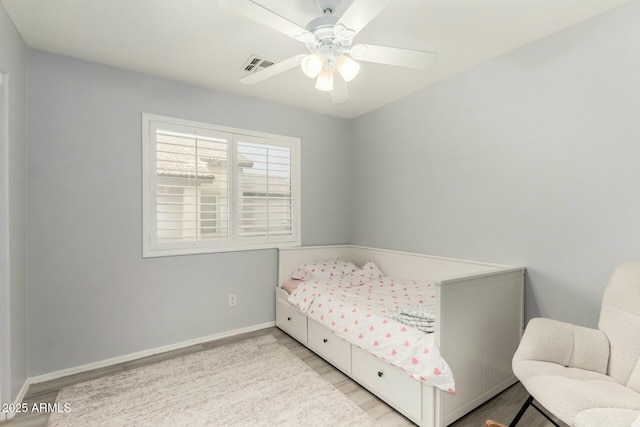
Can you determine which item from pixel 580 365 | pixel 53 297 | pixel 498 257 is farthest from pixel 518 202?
pixel 53 297

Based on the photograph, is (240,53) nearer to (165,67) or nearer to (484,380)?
(165,67)

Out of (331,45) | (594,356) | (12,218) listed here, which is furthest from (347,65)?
(12,218)

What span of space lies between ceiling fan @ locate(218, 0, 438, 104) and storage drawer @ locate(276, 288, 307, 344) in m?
2.04

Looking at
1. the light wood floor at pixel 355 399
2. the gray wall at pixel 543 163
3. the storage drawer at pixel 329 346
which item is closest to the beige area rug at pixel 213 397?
the light wood floor at pixel 355 399

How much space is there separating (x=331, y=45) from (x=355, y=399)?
7.00 feet

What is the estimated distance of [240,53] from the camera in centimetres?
231

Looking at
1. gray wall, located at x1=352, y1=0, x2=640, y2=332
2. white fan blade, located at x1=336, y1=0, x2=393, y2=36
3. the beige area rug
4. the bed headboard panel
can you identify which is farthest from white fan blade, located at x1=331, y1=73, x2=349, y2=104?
the beige area rug

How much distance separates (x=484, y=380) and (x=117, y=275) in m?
2.81

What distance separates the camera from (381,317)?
200cm

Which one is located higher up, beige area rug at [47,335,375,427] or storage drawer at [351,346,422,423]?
storage drawer at [351,346,422,423]

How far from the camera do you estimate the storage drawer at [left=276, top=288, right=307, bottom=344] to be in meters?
2.83

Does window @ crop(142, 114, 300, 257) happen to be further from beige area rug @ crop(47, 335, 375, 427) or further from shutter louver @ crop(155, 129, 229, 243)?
beige area rug @ crop(47, 335, 375, 427)

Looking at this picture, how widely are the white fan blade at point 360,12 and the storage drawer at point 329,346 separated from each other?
2.01m

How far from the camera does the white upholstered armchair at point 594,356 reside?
127cm
